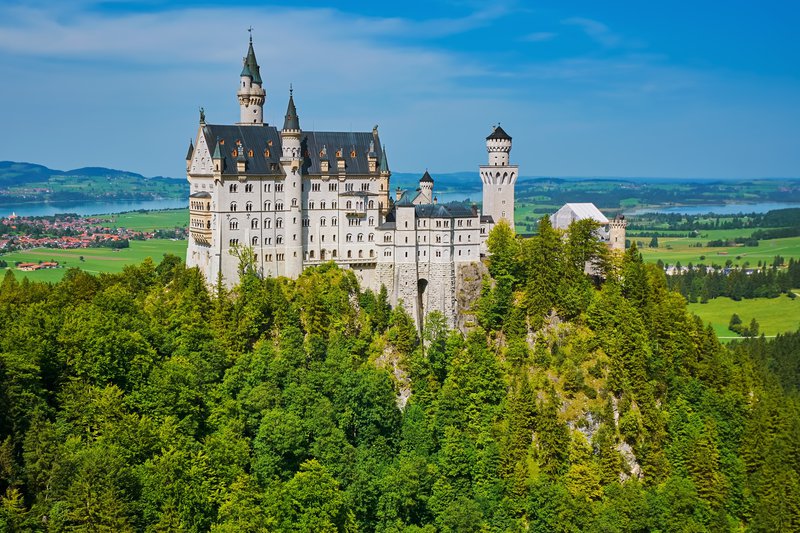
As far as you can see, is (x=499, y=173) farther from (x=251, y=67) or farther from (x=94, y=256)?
(x=94, y=256)

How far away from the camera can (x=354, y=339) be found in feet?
272

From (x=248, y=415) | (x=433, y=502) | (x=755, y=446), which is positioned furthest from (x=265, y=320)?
(x=755, y=446)

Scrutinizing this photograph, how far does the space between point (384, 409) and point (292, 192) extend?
2383cm

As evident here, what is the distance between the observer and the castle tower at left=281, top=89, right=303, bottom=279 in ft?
284

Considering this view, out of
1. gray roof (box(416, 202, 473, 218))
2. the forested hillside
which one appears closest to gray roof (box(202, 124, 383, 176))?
gray roof (box(416, 202, 473, 218))

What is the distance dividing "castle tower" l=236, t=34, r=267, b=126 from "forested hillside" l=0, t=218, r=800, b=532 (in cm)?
1665

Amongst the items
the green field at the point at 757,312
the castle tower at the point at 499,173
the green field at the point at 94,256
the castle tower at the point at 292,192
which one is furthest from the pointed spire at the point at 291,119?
the green field at the point at 757,312

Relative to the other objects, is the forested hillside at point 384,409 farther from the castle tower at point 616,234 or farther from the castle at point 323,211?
the castle tower at point 616,234

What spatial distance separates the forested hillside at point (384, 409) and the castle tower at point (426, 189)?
8.58m

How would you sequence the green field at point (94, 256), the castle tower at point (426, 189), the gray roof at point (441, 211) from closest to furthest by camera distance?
the gray roof at point (441, 211), the castle tower at point (426, 189), the green field at point (94, 256)

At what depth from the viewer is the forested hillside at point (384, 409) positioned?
61438 mm

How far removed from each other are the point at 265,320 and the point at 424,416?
1677cm

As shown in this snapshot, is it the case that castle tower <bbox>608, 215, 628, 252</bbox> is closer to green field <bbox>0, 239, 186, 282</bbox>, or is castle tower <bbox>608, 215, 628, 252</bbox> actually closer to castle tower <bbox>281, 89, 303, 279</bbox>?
castle tower <bbox>281, 89, 303, 279</bbox>

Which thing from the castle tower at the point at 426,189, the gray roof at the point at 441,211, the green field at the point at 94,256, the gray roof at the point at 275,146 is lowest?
the green field at the point at 94,256
